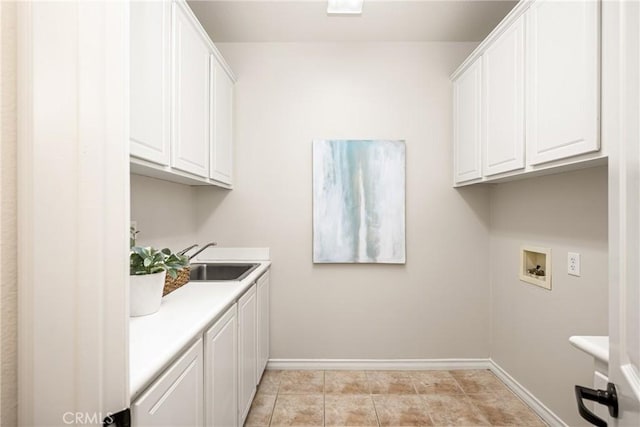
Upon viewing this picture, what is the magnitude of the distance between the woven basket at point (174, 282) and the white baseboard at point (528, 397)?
7.69 feet

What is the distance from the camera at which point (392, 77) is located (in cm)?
279

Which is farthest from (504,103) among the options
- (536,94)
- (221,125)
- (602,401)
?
(221,125)

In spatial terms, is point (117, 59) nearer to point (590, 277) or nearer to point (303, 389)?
point (590, 277)

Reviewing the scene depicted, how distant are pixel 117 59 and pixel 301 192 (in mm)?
2152

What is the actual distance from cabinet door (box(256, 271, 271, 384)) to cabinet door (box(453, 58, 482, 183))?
1.71m

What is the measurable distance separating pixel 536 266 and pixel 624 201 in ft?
6.11

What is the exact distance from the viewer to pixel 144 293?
4.33 feet

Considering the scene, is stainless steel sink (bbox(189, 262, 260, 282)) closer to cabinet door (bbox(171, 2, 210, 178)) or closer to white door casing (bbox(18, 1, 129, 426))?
cabinet door (bbox(171, 2, 210, 178))

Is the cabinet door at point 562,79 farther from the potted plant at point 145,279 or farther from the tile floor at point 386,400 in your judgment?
the potted plant at point 145,279

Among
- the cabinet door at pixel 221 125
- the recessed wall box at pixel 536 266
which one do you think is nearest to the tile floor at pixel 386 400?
the recessed wall box at pixel 536 266

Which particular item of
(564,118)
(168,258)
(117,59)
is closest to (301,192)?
(168,258)

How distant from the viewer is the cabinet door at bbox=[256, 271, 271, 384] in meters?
2.35

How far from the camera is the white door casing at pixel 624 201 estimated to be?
61 cm

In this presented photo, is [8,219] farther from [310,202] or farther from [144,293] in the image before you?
[310,202]
